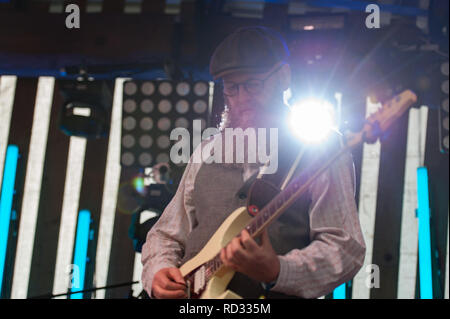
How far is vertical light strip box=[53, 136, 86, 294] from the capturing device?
12.9 feet

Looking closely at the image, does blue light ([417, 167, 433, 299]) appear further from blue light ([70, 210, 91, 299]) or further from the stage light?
blue light ([70, 210, 91, 299])

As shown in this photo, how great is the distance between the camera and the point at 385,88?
3369mm

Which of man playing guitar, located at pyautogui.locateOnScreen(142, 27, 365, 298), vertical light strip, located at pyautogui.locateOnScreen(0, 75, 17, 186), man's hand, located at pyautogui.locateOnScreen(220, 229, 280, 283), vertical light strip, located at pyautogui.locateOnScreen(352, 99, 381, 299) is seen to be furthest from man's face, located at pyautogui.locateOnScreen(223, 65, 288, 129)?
vertical light strip, located at pyautogui.locateOnScreen(0, 75, 17, 186)

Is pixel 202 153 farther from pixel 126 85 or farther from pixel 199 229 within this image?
pixel 126 85

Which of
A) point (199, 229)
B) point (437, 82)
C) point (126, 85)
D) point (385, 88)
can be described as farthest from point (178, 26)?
point (199, 229)

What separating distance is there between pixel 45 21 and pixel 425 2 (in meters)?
2.48

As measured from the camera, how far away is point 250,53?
172 cm

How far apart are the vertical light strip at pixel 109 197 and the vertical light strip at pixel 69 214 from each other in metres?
0.20

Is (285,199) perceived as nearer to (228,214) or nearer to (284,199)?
(284,199)

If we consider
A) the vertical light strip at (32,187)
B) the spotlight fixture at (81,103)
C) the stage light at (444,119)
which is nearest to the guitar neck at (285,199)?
the stage light at (444,119)

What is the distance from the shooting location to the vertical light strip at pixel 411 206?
3877mm

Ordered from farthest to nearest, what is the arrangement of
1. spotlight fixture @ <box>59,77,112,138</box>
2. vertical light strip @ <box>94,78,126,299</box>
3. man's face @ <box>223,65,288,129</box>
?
vertical light strip @ <box>94,78,126,299</box> → spotlight fixture @ <box>59,77,112,138</box> → man's face @ <box>223,65,288,129</box>

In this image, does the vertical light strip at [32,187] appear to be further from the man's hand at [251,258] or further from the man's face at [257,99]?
the man's hand at [251,258]

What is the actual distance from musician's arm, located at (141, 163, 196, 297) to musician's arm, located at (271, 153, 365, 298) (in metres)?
0.40
